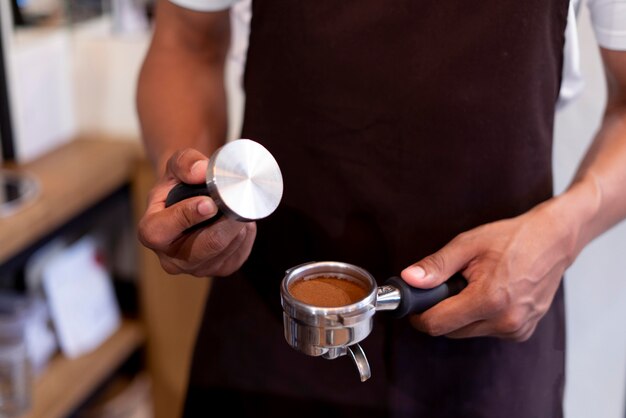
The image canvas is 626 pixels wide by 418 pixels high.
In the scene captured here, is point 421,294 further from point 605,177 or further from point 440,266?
point 605,177

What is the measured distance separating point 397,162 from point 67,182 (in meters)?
0.97

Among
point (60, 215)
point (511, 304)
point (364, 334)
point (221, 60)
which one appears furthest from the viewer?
point (60, 215)

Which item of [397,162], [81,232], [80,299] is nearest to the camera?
[397,162]

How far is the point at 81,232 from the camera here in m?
1.80

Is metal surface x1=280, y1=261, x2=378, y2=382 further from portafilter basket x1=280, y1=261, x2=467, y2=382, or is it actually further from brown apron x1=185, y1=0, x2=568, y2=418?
brown apron x1=185, y1=0, x2=568, y2=418

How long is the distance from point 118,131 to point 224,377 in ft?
3.38

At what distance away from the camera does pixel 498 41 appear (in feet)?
2.27

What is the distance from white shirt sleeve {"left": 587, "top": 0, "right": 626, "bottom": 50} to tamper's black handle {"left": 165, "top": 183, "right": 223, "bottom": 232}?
45cm

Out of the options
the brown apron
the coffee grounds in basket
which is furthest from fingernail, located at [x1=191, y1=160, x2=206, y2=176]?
the brown apron

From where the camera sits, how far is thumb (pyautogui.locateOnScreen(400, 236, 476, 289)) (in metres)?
0.59

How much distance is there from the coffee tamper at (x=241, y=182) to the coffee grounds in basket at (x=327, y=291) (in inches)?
Result: 2.5

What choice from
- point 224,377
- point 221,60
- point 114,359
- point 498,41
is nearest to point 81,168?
point 114,359

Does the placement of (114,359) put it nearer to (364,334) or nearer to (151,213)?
(151,213)

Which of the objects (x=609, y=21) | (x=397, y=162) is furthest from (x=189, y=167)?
(x=609, y=21)
